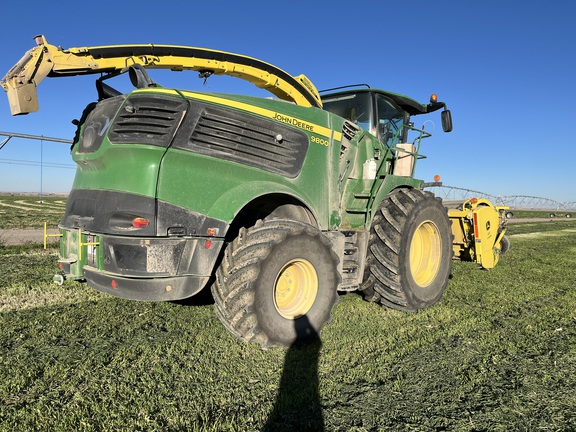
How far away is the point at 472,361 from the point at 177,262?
8.22 feet

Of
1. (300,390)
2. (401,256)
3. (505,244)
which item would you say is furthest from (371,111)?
(505,244)

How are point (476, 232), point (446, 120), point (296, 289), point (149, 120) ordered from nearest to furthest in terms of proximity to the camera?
point (149, 120), point (296, 289), point (446, 120), point (476, 232)

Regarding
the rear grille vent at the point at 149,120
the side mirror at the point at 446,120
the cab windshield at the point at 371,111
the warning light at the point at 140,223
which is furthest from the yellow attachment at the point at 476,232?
the warning light at the point at 140,223

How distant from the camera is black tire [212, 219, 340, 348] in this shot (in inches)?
139

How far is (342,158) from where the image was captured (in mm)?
4840

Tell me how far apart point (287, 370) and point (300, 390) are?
34 cm

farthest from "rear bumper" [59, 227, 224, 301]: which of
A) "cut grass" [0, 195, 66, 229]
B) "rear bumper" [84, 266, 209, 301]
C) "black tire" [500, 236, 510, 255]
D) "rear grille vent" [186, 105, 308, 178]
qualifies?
"cut grass" [0, 195, 66, 229]

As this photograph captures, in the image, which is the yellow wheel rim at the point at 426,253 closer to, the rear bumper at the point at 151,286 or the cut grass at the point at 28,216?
the rear bumper at the point at 151,286

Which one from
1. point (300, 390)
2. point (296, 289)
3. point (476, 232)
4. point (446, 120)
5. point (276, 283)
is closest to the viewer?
point (300, 390)

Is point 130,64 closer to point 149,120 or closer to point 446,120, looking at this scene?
point 149,120

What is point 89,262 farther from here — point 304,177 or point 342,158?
point 342,158

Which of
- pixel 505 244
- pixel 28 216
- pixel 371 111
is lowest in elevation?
pixel 28 216

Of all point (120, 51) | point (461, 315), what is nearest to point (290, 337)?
point (461, 315)

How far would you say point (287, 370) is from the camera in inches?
128
